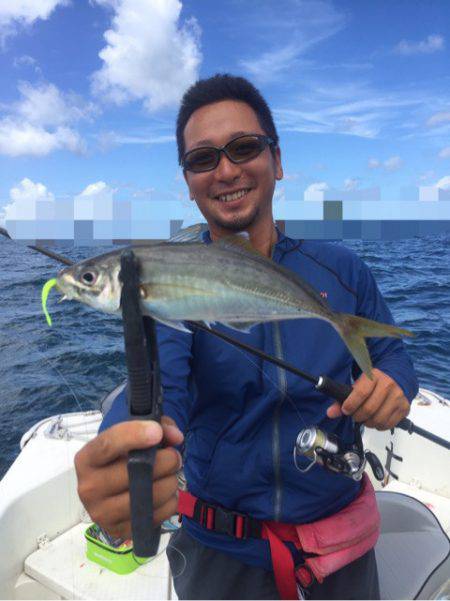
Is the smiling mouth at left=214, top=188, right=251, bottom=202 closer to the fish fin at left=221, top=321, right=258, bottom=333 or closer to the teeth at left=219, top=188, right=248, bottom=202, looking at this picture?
the teeth at left=219, top=188, right=248, bottom=202

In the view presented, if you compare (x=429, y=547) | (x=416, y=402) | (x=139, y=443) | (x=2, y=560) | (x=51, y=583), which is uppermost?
(x=139, y=443)

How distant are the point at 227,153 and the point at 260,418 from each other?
1684 millimetres

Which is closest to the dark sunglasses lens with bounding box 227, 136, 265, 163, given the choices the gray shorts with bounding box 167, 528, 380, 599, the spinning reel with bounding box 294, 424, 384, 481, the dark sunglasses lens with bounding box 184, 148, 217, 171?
the dark sunglasses lens with bounding box 184, 148, 217, 171

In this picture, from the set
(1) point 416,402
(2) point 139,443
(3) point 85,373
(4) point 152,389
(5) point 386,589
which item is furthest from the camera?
(3) point 85,373

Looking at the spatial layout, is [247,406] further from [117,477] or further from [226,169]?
[226,169]

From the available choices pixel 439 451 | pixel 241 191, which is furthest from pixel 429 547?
pixel 241 191

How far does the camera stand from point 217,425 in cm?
273

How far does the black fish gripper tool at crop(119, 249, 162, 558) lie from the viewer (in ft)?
4.72

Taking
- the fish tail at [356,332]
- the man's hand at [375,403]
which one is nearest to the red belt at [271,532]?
the man's hand at [375,403]

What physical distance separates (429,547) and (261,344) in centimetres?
257

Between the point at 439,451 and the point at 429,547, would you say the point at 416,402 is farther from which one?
the point at 429,547

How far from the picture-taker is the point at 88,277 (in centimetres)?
157

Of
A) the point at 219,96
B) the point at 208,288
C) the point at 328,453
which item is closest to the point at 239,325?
the point at 208,288

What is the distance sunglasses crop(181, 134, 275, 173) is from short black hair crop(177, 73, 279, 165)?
0.91ft
